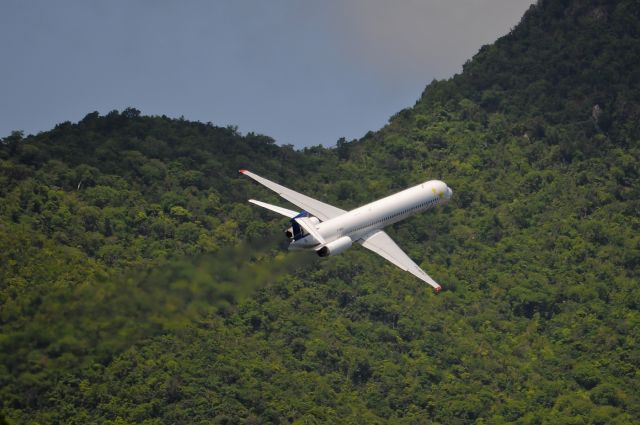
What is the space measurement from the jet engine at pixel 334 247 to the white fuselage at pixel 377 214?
784mm

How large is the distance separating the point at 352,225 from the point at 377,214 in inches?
160

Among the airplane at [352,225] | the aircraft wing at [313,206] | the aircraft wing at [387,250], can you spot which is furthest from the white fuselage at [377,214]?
the aircraft wing at [313,206]

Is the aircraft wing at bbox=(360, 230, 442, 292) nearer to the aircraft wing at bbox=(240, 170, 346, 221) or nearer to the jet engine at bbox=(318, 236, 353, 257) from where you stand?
the aircraft wing at bbox=(240, 170, 346, 221)

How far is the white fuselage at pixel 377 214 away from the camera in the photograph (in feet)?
475

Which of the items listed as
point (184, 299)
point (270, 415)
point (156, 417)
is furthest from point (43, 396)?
point (184, 299)

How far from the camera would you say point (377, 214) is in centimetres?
15050

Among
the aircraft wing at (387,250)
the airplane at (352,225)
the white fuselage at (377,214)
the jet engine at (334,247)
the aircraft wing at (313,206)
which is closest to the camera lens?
the jet engine at (334,247)

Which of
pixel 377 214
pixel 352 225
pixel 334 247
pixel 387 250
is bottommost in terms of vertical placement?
pixel 387 250

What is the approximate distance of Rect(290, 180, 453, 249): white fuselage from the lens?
14488 centimetres

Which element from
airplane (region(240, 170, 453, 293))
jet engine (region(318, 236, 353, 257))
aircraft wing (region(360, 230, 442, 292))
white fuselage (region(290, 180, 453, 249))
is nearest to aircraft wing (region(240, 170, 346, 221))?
airplane (region(240, 170, 453, 293))

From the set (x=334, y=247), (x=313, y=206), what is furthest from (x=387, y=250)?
(x=313, y=206)

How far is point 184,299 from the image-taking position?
149m

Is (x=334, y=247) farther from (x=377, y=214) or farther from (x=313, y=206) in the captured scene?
(x=313, y=206)

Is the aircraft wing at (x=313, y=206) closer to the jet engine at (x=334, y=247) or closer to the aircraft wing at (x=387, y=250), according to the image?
the aircraft wing at (x=387, y=250)
